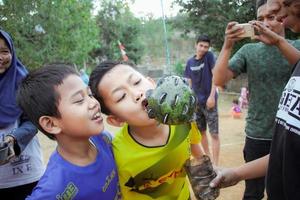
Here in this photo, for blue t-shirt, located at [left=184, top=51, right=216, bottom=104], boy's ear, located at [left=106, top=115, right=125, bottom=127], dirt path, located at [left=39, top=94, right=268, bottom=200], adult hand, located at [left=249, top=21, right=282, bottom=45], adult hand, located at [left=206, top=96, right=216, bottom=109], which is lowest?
dirt path, located at [left=39, top=94, right=268, bottom=200]

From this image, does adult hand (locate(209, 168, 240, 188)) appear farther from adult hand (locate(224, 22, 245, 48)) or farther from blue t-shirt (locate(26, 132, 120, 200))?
adult hand (locate(224, 22, 245, 48))

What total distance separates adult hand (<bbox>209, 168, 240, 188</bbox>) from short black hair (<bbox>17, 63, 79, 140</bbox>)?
760mm

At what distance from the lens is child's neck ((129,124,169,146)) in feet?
6.08

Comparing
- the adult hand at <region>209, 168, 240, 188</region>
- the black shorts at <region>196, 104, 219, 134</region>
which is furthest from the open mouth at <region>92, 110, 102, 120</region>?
the black shorts at <region>196, 104, 219, 134</region>

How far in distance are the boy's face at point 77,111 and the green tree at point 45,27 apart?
613cm

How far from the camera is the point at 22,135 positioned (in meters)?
2.37

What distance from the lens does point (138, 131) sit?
187cm

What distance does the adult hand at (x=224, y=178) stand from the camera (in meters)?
1.58

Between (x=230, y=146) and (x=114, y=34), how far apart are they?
16.3 meters

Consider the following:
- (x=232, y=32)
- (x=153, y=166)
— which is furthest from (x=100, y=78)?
(x=232, y=32)

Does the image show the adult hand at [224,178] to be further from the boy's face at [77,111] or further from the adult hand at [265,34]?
the adult hand at [265,34]

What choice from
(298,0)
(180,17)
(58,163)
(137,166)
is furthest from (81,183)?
(180,17)

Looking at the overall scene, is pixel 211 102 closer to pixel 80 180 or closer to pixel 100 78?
pixel 100 78

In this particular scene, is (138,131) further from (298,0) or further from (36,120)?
(298,0)
